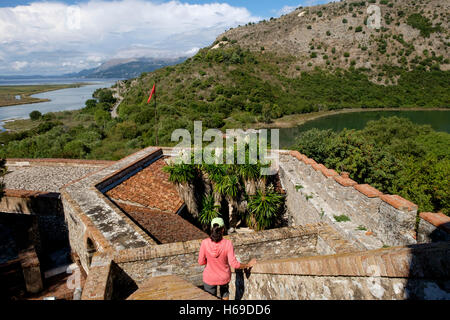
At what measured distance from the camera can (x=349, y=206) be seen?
20.6 feet

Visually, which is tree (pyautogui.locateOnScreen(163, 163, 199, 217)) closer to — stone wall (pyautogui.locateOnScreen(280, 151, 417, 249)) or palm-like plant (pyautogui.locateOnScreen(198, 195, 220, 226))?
palm-like plant (pyautogui.locateOnScreen(198, 195, 220, 226))

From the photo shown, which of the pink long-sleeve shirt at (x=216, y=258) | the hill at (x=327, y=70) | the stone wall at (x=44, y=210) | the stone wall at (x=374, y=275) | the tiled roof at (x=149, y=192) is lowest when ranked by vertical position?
the stone wall at (x=44, y=210)

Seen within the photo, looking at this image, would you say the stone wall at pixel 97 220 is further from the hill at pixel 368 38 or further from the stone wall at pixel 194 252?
the hill at pixel 368 38

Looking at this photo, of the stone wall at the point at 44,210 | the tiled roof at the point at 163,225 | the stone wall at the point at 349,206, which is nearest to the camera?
the stone wall at the point at 349,206

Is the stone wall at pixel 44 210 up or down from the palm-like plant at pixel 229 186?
down

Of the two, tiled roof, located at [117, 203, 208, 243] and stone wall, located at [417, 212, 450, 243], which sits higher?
stone wall, located at [417, 212, 450, 243]

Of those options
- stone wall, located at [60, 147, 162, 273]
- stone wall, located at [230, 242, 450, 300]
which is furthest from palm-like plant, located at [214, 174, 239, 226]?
stone wall, located at [230, 242, 450, 300]

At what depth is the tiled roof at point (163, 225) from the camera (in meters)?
6.84

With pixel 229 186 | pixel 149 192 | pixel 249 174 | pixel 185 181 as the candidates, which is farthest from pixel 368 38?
pixel 149 192

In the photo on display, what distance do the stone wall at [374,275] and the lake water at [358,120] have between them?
3731cm

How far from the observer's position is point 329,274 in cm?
235

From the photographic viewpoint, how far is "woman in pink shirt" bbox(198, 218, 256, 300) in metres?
3.45

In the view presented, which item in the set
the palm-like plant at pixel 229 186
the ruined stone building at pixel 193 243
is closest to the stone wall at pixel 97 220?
the ruined stone building at pixel 193 243

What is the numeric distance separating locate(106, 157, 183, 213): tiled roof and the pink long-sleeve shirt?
203 inches
